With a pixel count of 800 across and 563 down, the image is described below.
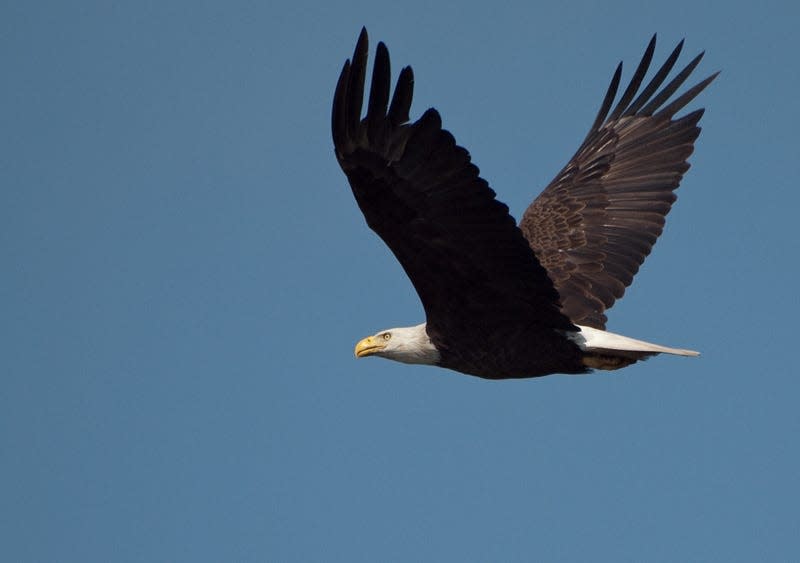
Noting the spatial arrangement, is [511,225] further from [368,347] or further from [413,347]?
[368,347]

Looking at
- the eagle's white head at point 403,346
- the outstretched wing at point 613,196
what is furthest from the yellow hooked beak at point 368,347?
the outstretched wing at point 613,196

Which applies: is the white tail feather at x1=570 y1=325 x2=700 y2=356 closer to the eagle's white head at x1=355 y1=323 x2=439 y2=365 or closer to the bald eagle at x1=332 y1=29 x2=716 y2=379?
the bald eagle at x1=332 y1=29 x2=716 y2=379

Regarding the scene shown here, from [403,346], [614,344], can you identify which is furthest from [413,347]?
[614,344]

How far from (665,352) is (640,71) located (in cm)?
382

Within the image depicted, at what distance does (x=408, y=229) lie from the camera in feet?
29.9

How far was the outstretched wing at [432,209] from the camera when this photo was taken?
28.0 ft

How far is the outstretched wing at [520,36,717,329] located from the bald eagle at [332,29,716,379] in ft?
0.04

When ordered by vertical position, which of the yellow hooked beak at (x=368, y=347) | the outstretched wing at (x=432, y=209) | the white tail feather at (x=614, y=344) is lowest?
the white tail feather at (x=614, y=344)

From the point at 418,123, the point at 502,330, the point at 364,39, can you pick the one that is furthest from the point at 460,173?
the point at 502,330

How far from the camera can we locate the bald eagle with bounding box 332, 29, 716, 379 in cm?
864

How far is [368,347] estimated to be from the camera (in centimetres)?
1075

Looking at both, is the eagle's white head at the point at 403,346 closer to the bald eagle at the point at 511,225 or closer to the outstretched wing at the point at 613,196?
the bald eagle at the point at 511,225

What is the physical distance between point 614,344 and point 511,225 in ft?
5.47

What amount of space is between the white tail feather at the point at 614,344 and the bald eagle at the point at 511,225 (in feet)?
0.04
